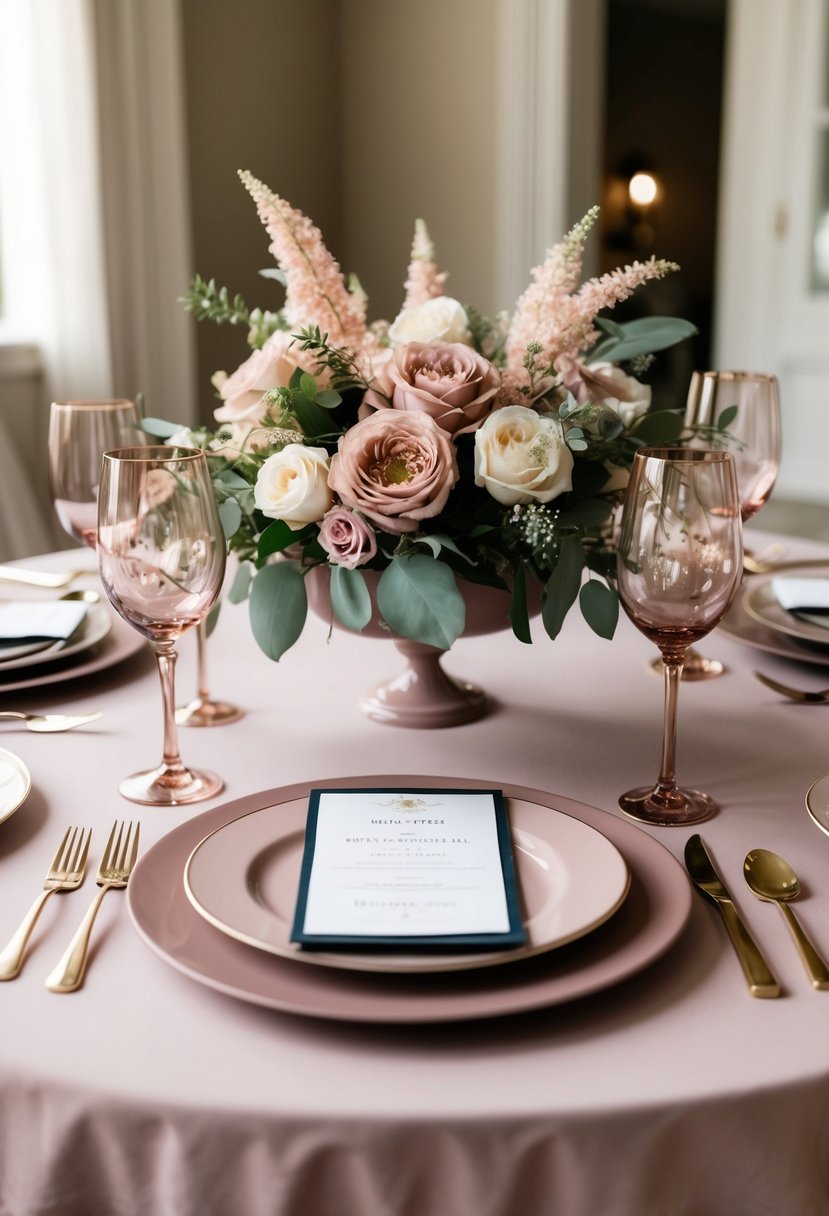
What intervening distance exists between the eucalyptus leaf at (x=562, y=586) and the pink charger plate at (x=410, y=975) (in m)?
0.22

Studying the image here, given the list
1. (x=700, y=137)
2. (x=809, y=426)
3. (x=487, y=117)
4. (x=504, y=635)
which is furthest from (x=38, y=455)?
(x=700, y=137)

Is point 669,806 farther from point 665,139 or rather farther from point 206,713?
point 665,139

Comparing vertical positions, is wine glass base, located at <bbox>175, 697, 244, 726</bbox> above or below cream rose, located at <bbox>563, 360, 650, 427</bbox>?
below

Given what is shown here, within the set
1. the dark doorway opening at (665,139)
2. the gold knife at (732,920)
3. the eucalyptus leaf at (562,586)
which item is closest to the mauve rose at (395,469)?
the eucalyptus leaf at (562,586)

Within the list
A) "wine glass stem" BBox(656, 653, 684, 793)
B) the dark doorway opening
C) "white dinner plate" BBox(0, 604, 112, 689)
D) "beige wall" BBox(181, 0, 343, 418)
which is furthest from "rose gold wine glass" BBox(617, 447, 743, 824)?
the dark doorway opening

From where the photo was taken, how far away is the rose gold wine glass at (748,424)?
124cm

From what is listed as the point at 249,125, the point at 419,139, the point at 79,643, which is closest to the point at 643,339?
the point at 79,643

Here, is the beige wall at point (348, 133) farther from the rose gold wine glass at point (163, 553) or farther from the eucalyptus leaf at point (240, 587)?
the rose gold wine glass at point (163, 553)

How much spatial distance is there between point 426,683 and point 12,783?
Answer: 0.38 meters

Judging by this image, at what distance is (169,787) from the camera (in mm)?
891

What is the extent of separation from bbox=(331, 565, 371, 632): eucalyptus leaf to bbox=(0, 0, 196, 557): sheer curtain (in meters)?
2.40

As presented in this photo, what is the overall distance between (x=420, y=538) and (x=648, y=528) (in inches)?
7.2

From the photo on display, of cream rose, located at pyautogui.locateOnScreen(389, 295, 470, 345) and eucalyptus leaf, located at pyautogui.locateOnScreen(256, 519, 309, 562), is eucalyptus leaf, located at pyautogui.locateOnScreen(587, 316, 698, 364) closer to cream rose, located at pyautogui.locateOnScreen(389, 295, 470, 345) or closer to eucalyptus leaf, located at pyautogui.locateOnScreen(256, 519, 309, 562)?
cream rose, located at pyautogui.locateOnScreen(389, 295, 470, 345)

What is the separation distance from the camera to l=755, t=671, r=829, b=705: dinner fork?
42.6 inches
